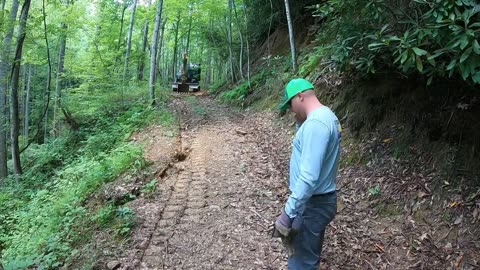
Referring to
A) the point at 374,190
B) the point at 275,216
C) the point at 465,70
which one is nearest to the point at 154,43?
the point at 275,216

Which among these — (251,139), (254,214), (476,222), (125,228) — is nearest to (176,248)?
(125,228)

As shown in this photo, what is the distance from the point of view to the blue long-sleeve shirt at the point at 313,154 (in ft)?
8.43

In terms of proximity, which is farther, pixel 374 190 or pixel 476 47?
pixel 374 190

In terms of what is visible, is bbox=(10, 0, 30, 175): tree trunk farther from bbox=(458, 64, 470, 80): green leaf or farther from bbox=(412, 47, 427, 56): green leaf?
bbox=(458, 64, 470, 80): green leaf

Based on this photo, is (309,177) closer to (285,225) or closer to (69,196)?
(285,225)

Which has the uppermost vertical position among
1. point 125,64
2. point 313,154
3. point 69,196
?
point 125,64

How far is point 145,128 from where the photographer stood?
36.0 ft

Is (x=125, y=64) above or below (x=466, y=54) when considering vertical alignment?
above

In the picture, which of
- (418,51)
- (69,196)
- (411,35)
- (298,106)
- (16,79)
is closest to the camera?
(298,106)

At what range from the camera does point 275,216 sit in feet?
16.8

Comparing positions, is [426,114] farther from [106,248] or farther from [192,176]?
[106,248]

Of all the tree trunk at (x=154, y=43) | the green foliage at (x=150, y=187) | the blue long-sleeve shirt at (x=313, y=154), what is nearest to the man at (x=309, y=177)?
the blue long-sleeve shirt at (x=313, y=154)

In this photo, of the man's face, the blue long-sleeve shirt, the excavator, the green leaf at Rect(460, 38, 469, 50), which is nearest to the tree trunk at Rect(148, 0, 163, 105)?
the excavator

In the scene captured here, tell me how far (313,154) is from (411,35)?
187 centimetres
